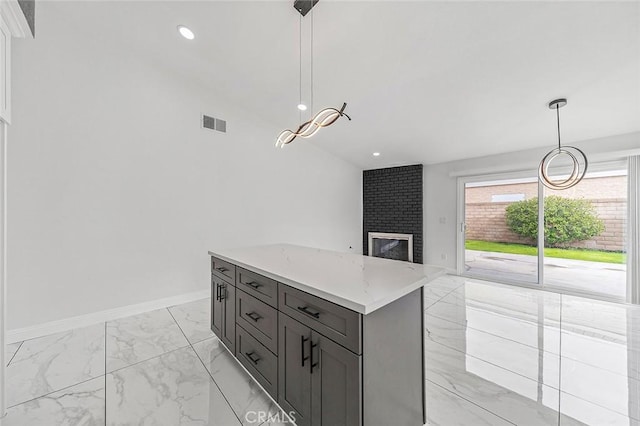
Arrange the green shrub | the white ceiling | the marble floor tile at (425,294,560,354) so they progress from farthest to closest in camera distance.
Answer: the green shrub
the marble floor tile at (425,294,560,354)
the white ceiling

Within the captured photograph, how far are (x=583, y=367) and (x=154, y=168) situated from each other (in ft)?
15.2

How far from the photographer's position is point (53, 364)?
194cm

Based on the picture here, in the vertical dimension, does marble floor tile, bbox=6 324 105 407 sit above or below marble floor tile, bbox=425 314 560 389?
below

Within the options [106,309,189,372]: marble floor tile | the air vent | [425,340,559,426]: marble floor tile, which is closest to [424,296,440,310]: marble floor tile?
[425,340,559,426]: marble floor tile

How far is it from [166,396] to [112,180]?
2394mm

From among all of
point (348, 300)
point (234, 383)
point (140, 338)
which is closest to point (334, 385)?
point (348, 300)

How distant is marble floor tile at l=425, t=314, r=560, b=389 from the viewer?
1.85 metres

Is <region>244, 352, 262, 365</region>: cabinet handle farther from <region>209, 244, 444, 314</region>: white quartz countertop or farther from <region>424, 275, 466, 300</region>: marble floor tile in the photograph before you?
<region>424, 275, 466, 300</region>: marble floor tile

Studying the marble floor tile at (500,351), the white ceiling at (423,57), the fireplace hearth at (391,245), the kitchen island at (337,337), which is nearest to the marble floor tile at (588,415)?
the marble floor tile at (500,351)

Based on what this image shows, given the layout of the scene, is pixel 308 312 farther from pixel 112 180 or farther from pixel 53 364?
pixel 112 180

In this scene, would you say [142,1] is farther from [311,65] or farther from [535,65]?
[535,65]

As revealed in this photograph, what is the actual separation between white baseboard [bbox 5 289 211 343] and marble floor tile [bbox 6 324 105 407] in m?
0.08

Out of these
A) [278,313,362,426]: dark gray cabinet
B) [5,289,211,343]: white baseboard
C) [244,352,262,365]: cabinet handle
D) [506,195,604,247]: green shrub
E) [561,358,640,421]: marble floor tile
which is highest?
[506,195,604,247]: green shrub

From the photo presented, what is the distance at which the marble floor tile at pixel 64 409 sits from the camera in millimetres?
1410
